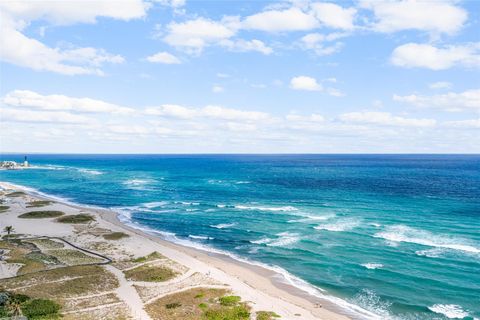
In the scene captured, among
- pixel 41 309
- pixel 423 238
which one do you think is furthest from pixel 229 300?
pixel 423 238

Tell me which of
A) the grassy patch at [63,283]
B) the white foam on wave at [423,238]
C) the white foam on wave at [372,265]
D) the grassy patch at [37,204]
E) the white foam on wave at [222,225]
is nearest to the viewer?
the grassy patch at [63,283]

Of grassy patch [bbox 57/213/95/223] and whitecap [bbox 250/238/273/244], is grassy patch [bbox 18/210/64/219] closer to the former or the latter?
grassy patch [bbox 57/213/95/223]

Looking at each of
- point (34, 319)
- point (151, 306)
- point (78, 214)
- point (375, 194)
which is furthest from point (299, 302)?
point (375, 194)

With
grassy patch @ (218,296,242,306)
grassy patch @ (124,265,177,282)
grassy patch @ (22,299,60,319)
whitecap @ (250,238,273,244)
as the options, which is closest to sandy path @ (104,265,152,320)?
grassy patch @ (124,265,177,282)

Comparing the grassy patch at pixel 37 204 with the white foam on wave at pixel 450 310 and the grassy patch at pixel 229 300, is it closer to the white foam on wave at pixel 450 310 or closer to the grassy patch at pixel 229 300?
the grassy patch at pixel 229 300

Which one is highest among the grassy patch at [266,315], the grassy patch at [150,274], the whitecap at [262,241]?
the whitecap at [262,241]

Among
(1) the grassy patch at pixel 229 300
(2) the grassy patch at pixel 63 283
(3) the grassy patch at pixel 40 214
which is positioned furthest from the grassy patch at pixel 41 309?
(3) the grassy patch at pixel 40 214

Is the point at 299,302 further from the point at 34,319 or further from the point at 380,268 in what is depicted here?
the point at 34,319
